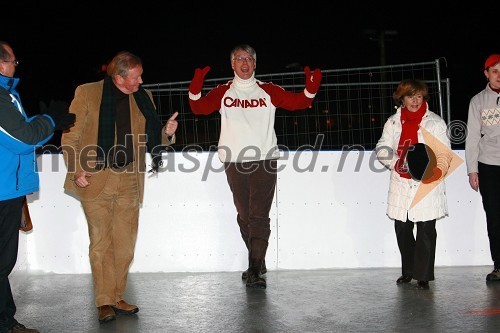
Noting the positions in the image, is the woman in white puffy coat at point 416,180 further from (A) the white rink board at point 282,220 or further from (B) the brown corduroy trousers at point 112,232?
(B) the brown corduroy trousers at point 112,232

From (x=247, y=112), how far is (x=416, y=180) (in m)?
1.38

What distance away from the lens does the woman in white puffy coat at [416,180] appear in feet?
15.8

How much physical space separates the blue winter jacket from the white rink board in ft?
6.56

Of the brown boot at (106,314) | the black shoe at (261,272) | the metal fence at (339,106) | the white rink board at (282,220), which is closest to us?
the brown boot at (106,314)

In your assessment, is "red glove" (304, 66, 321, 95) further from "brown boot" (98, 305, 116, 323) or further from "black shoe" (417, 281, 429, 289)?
"brown boot" (98, 305, 116, 323)

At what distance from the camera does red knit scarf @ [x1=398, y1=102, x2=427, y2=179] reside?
4.86m

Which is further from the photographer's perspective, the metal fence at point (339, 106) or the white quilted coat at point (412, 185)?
the metal fence at point (339, 106)

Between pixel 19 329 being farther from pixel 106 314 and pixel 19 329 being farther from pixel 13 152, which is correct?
pixel 13 152

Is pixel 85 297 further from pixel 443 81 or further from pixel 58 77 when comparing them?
pixel 58 77

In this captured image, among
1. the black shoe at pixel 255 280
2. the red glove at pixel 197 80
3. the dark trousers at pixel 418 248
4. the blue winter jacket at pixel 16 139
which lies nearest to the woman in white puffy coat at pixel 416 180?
the dark trousers at pixel 418 248

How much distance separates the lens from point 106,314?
13.1ft

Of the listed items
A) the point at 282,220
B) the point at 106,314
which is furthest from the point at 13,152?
the point at 282,220

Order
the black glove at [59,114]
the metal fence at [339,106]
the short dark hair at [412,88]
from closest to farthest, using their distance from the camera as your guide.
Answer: the black glove at [59,114] < the short dark hair at [412,88] < the metal fence at [339,106]

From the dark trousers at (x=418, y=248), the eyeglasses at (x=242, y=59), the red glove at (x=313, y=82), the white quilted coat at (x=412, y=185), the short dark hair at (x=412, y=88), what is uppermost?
the eyeglasses at (x=242, y=59)
